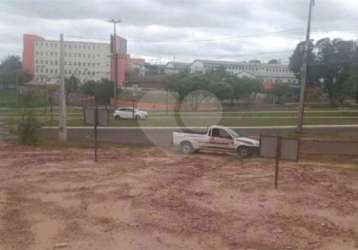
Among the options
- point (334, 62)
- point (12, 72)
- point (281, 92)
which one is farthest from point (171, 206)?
point (12, 72)

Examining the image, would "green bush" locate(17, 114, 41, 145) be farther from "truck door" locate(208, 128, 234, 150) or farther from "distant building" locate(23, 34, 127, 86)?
"distant building" locate(23, 34, 127, 86)

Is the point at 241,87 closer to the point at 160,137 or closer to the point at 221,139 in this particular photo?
the point at 160,137

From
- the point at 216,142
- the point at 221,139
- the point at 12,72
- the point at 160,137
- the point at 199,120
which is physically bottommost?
the point at 199,120

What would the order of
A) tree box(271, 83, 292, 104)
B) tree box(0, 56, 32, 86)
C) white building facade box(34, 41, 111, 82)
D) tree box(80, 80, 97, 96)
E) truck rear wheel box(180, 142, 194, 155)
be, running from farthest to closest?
tree box(271, 83, 292, 104) → white building facade box(34, 41, 111, 82) → tree box(0, 56, 32, 86) → tree box(80, 80, 97, 96) → truck rear wheel box(180, 142, 194, 155)

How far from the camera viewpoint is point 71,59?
81188mm

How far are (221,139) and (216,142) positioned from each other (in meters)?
0.25

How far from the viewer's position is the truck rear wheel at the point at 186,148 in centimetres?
2017

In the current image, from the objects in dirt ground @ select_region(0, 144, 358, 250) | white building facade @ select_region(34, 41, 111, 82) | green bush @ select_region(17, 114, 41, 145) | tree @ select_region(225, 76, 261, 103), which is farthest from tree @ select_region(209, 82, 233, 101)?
dirt ground @ select_region(0, 144, 358, 250)

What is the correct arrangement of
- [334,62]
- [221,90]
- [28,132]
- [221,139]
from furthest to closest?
[334,62] < [221,90] < [28,132] < [221,139]

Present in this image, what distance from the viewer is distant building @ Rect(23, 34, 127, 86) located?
7388cm

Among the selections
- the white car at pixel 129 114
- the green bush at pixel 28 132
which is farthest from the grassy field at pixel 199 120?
the green bush at pixel 28 132

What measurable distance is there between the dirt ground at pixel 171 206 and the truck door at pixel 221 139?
11.5 feet

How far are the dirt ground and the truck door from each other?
3.52m

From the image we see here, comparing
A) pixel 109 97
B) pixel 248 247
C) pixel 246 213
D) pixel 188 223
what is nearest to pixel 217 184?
pixel 246 213
